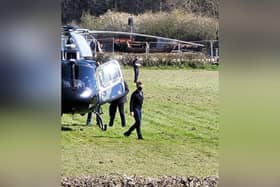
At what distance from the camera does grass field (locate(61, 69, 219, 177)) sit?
461 centimetres

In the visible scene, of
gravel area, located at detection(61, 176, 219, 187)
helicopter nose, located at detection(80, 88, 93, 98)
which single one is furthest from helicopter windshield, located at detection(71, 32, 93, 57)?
gravel area, located at detection(61, 176, 219, 187)

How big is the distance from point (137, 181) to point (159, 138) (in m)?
0.44

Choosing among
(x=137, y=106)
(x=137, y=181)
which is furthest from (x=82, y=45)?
(x=137, y=181)

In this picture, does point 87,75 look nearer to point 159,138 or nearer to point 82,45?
point 82,45

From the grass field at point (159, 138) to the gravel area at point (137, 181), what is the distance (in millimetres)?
52

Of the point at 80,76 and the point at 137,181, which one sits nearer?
the point at 80,76

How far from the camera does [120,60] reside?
466cm

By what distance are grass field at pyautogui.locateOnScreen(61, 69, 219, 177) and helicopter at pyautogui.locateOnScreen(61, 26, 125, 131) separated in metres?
0.08

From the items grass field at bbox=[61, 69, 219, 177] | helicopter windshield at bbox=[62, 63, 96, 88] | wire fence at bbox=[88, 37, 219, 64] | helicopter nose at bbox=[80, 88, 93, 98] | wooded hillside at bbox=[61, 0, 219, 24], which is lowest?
grass field at bbox=[61, 69, 219, 177]

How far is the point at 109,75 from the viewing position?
4703 millimetres

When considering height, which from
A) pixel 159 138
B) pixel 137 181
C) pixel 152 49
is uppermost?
pixel 152 49

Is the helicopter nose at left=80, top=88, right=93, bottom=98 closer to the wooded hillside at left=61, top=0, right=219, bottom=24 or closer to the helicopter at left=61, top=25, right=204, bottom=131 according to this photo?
the helicopter at left=61, top=25, right=204, bottom=131
